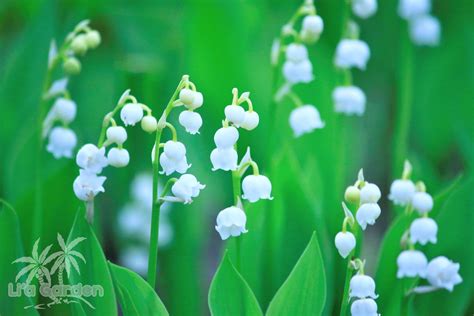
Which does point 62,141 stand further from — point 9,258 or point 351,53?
point 351,53

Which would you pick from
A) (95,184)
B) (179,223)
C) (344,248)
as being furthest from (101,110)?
(344,248)

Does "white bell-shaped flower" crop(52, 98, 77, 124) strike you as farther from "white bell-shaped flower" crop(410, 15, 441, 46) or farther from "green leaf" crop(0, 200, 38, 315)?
"white bell-shaped flower" crop(410, 15, 441, 46)

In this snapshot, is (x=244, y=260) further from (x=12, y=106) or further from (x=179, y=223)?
(x=12, y=106)

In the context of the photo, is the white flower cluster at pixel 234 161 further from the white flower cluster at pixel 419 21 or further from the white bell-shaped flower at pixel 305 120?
the white flower cluster at pixel 419 21

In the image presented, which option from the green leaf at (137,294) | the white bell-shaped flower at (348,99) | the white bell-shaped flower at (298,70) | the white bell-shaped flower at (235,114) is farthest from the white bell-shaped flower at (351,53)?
the green leaf at (137,294)

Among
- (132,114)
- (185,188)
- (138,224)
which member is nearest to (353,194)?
(185,188)

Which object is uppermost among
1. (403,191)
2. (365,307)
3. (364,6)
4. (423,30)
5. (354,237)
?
(423,30)
